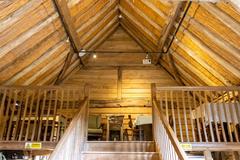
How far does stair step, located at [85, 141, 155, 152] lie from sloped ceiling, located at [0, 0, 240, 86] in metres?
2.44

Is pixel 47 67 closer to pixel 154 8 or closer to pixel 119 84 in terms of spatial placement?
pixel 119 84

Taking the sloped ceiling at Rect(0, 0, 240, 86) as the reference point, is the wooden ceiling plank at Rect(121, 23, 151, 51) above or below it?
above

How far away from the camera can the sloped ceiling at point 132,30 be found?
4.64m

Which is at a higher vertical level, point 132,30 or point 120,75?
point 132,30

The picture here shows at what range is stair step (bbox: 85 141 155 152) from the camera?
16.9ft

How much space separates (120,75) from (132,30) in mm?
1568

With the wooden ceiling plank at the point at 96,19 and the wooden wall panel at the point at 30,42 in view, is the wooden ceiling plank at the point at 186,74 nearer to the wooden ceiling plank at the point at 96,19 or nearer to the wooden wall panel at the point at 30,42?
the wooden ceiling plank at the point at 96,19

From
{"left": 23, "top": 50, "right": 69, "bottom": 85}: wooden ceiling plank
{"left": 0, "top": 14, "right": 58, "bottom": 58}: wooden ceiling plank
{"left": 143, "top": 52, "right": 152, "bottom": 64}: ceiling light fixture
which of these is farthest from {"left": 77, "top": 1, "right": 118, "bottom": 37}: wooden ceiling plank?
{"left": 143, "top": 52, "right": 152, "bottom": 64}: ceiling light fixture

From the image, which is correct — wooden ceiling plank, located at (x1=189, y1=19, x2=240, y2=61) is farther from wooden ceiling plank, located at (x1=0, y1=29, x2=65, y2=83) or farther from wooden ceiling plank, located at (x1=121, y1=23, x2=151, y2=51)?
wooden ceiling plank, located at (x1=121, y1=23, x2=151, y2=51)

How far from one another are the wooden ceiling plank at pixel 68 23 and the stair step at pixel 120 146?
2.64 metres

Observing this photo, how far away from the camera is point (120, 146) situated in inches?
204

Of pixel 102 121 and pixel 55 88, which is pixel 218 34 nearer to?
pixel 55 88

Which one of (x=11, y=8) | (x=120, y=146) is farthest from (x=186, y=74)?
(x=11, y=8)

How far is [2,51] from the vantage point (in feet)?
16.1
